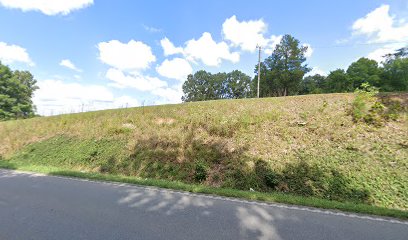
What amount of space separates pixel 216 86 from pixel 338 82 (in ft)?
127

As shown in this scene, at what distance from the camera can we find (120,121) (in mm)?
13188

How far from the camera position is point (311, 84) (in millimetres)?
42562

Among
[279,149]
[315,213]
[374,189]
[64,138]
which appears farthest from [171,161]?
[64,138]

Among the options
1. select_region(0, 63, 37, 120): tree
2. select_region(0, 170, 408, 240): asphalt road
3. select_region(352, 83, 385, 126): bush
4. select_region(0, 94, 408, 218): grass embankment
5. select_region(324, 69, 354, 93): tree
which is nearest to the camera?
select_region(0, 170, 408, 240): asphalt road

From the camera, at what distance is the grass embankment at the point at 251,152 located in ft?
19.4

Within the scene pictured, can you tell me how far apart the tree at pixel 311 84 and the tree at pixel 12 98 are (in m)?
47.9

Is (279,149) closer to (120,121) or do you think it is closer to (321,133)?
(321,133)

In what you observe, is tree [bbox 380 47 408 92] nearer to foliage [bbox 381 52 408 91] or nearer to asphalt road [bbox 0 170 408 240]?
foliage [bbox 381 52 408 91]

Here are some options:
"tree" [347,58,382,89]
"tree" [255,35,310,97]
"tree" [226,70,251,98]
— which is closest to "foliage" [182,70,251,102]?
"tree" [226,70,251,98]

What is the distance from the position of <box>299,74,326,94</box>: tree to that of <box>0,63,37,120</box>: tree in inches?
1886

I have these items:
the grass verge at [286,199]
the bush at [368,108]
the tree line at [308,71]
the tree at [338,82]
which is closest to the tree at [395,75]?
the tree line at [308,71]

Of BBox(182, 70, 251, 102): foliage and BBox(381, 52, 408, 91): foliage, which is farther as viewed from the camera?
BBox(182, 70, 251, 102): foliage

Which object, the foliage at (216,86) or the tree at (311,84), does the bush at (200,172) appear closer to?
the tree at (311,84)

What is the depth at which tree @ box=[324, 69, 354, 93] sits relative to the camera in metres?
33.0
